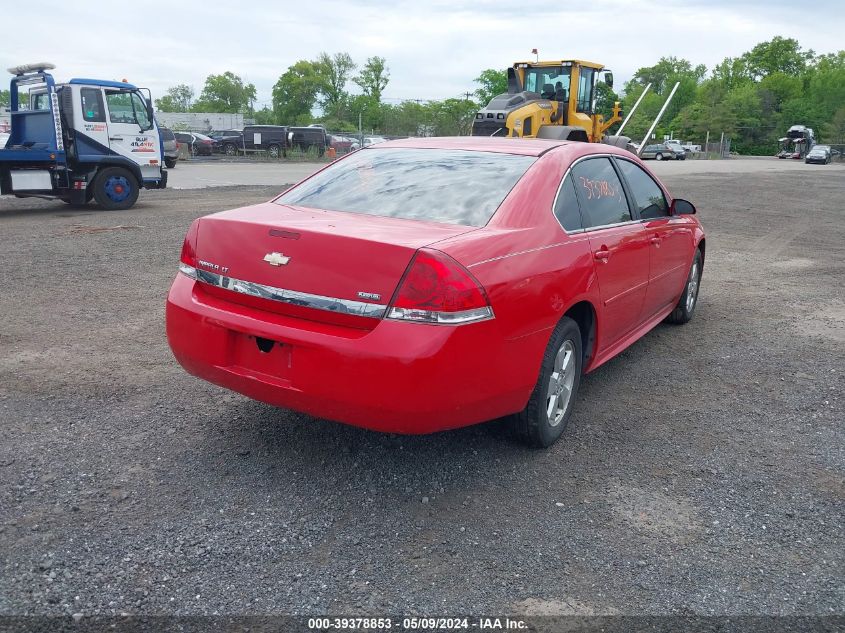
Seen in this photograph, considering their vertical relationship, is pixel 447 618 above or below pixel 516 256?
below

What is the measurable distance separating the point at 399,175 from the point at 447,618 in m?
2.49

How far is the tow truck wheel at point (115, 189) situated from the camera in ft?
47.7

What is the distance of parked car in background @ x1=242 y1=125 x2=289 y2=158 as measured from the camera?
41.3 metres

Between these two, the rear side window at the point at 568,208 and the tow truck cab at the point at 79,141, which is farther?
the tow truck cab at the point at 79,141

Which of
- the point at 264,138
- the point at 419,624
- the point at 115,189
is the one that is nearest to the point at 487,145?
the point at 419,624

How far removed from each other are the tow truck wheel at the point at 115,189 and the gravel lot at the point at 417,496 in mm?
9557

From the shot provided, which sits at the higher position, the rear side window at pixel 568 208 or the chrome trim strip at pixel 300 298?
the rear side window at pixel 568 208

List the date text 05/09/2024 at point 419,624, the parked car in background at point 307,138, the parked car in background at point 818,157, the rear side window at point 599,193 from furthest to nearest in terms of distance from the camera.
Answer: the parked car in background at point 818,157
the parked car in background at point 307,138
the rear side window at point 599,193
the date text 05/09/2024 at point 419,624

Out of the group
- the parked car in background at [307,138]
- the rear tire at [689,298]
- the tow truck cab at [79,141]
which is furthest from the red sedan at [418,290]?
the parked car in background at [307,138]

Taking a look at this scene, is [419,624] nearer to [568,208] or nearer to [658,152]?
[568,208]

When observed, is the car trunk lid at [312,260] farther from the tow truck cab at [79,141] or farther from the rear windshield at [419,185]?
the tow truck cab at [79,141]

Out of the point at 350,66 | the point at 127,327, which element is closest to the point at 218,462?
the point at 127,327

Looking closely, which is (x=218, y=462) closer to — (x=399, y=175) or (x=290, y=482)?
(x=290, y=482)

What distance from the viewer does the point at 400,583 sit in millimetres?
2730
